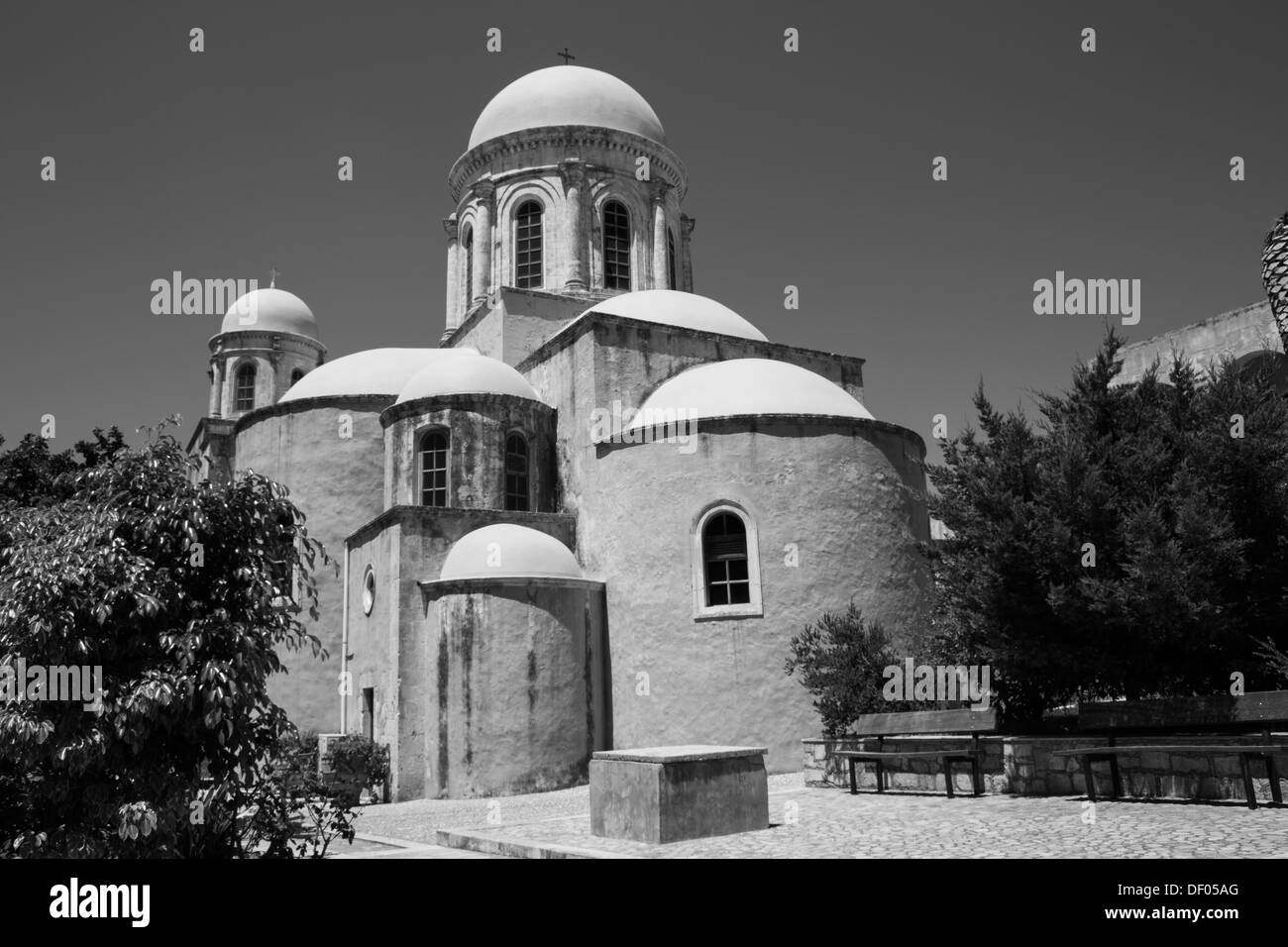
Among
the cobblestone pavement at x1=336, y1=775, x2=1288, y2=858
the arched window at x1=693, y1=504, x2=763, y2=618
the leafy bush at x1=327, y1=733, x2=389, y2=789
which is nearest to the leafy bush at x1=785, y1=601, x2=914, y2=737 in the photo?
the cobblestone pavement at x1=336, y1=775, x2=1288, y2=858

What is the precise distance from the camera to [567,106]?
24766 millimetres

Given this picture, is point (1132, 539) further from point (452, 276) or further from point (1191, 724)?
point (452, 276)

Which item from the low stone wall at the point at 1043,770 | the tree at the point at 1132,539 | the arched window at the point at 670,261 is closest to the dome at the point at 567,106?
the arched window at the point at 670,261

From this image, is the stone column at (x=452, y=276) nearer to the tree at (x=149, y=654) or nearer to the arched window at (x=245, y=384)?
the arched window at (x=245, y=384)

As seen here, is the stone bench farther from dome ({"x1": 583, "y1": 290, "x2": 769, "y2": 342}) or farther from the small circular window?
dome ({"x1": 583, "y1": 290, "x2": 769, "y2": 342})

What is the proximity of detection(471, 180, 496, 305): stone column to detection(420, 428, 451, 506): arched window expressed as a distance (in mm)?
6868

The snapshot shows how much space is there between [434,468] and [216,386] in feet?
57.2

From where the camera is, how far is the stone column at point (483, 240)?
24.4 m

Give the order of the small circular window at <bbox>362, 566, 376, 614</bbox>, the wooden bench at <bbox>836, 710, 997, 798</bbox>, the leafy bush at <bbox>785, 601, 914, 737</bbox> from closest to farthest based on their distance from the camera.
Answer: the wooden bench at <bbox>836, 710, 997, 798</bbox>, the leafy bush at <bbox>785, 601, 914, 737</bbox>, the small circular window at <bbox>362, 566, 376, 614</bbox>

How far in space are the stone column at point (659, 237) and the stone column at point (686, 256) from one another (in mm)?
1386

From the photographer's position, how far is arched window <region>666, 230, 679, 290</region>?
2470 centimetres
